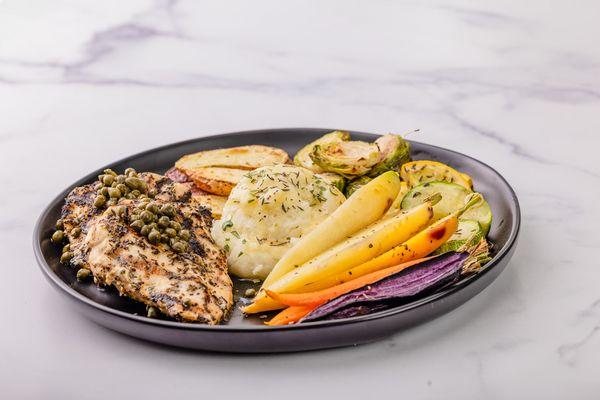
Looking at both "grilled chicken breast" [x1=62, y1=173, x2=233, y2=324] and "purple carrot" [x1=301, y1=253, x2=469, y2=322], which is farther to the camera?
"grilled chicken breast" [x1=62, y1=173, x2=233, y2=324]

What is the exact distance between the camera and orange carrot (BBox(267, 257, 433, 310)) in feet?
14.8

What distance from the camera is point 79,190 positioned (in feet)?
18.5

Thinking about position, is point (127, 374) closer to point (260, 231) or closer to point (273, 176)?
point (260, 231)

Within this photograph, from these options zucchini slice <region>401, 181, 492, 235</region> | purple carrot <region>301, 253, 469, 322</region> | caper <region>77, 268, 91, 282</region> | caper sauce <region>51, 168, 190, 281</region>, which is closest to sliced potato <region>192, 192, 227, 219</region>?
caper sauce <region>51, 168, 190, 281</region>

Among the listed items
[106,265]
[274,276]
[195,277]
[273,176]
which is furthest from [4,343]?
[273,176]

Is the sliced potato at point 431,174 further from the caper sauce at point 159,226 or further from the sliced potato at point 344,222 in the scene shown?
the caper sauce at point 159,226

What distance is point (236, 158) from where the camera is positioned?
641cm

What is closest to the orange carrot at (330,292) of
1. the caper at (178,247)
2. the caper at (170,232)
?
the caper at (178,247)

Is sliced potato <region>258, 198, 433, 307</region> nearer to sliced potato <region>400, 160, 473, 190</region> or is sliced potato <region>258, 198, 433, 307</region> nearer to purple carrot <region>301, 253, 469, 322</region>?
purple carrot <region>301, 253, 469, 322</region>

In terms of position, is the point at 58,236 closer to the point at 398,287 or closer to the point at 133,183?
the point at 133,183

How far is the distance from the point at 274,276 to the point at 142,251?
30.6 inches

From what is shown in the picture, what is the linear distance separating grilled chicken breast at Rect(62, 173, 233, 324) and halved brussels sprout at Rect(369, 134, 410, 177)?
1395 mm

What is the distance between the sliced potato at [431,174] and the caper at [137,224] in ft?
6.52

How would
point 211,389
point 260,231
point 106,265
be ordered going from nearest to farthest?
1. point 211,389
2. point 106,265
3. point 260,231
